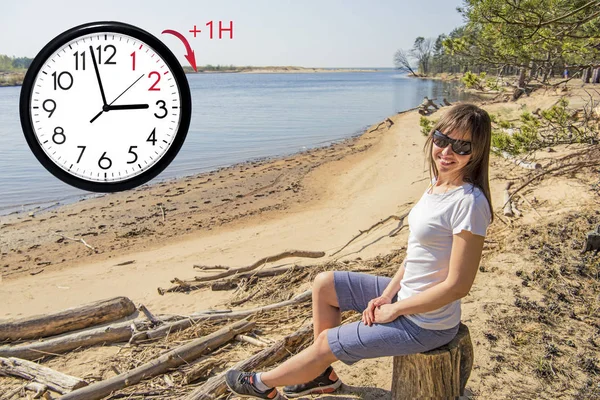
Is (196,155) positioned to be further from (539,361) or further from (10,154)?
(539,361)

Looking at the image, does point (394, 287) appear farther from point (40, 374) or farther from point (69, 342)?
point (69, 342)

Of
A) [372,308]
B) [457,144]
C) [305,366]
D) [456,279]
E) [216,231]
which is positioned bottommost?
[216,231]

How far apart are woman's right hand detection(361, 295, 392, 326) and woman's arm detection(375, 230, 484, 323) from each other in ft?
0.64

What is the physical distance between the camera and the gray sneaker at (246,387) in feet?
8.91

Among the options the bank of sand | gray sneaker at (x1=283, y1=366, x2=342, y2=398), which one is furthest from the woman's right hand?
the bank of sand

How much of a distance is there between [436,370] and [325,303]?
2.24ft

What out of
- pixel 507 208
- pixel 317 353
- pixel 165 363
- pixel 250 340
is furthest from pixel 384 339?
pixel 507 208

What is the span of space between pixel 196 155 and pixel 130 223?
733cm

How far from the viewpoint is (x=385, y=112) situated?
30.2 metres

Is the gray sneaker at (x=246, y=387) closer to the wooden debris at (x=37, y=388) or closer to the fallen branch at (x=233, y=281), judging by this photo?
the wooden debris at (x=37, y=388)

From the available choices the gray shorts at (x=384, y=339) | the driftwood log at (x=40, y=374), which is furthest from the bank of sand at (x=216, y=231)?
the gray shorts at (x=384, y=339)

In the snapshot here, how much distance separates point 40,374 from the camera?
326 centimetres

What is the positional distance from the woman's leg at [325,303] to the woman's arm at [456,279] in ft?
1.80

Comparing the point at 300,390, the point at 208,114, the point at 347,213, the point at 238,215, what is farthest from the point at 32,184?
the point at 208,114
